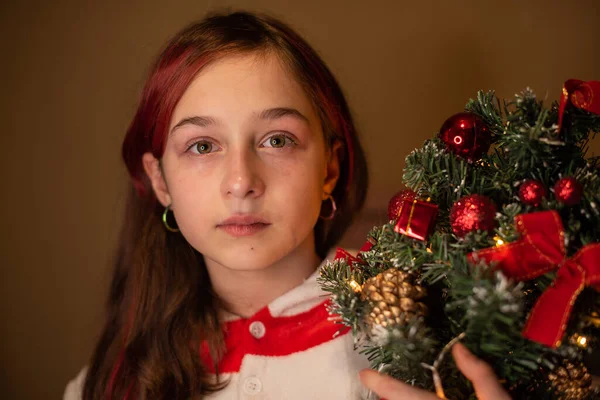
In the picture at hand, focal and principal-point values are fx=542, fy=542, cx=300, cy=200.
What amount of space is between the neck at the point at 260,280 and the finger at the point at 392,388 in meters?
0.42

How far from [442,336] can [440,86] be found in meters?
0.79

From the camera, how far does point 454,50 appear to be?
136 centimetres

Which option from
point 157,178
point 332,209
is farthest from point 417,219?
point 157,178

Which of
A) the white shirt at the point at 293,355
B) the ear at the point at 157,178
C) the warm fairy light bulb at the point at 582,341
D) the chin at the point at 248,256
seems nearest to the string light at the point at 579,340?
the warm fairy light bulb at the point at 582,341

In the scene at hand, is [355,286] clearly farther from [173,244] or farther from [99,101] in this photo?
[99,101]

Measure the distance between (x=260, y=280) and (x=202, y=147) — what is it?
0.31 m

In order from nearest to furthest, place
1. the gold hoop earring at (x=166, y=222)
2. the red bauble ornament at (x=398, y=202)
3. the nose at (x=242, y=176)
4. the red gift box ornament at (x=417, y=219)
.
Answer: the red gift box ornament at (x=417, y=219) → the red bauble ornament at (x=398, y=202) → the nose at (x=242, y=176) → the gold hoop earring at (x=166, y=222)

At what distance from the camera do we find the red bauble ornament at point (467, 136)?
2.67ft

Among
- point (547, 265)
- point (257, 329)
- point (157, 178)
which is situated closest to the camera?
point (547, 265)

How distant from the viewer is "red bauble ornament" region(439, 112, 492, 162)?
2.67 feet

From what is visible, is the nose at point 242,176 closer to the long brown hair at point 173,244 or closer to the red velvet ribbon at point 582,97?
the long brown hair at point 173,244

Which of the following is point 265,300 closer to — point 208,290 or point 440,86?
point 208,290

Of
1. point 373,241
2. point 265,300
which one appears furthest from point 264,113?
point 265,300

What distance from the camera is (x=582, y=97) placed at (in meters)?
0.75
